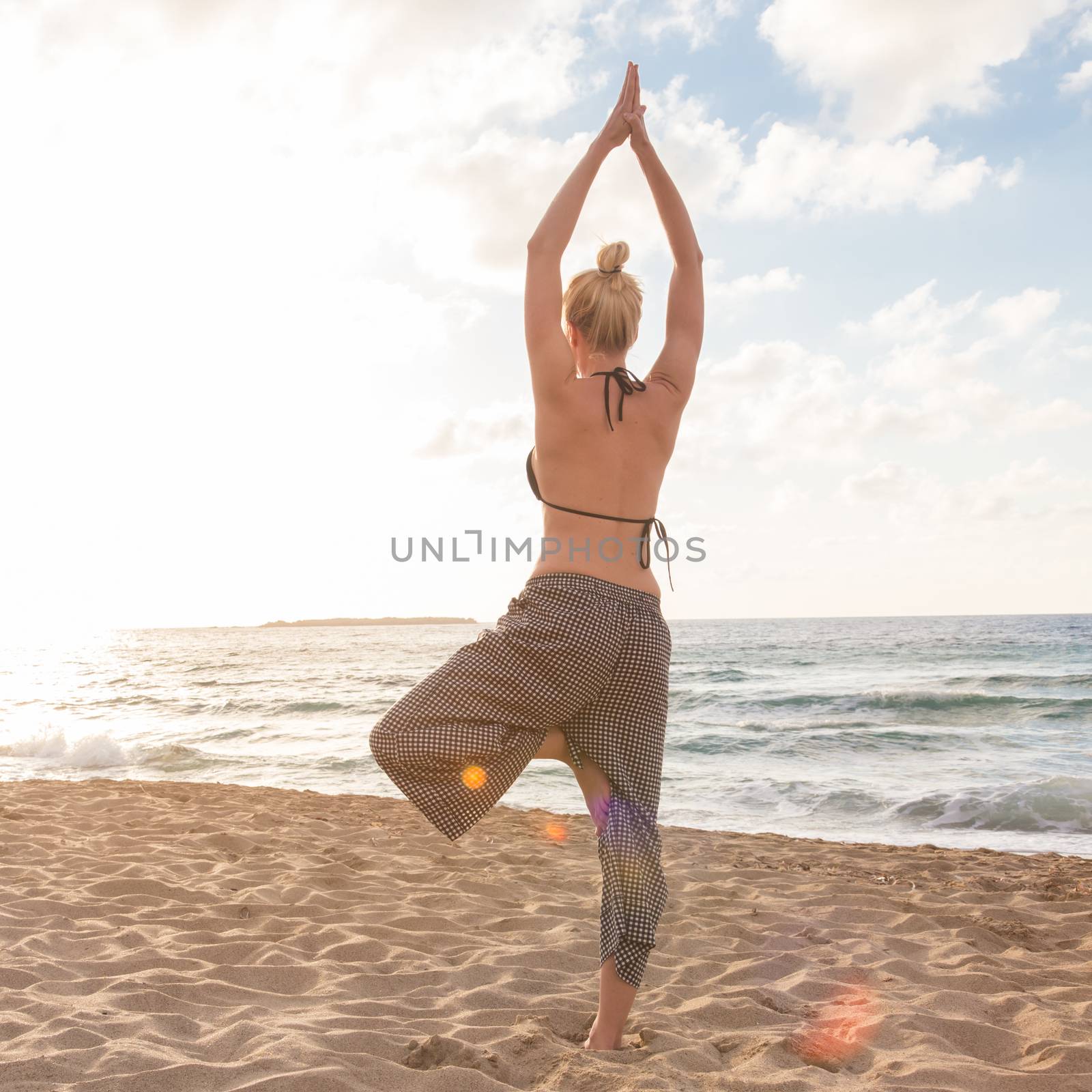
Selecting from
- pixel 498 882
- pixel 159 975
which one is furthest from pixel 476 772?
pixel 498 882

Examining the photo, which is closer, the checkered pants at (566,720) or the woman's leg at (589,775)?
the checkered pants at (566,720)

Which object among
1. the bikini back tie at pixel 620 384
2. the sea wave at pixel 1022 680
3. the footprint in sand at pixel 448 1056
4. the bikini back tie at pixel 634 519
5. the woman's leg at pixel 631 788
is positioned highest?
the bikini back tie at pixel 620 384

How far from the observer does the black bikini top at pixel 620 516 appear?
2100 millimetres

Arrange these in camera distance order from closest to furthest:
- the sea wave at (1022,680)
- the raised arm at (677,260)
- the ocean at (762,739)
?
1. the raised arm at (677,260)
2. the ocean at (762,739)
3. the sea wave at (1022,680)

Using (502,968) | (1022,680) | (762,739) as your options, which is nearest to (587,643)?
(502,968)

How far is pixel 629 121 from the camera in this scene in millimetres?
2279

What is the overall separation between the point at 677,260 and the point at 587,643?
1.10m

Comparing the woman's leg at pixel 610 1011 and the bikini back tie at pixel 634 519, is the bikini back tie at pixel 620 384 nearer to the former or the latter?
the bikini back tie at pixel 634 519

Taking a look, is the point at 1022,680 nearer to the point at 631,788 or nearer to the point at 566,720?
the point at 631,788

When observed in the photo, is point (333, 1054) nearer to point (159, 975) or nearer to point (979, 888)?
point (159, 975)

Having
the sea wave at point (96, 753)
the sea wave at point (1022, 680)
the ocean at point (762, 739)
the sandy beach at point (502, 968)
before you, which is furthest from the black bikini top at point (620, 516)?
the sea wave at point (1022, 680)

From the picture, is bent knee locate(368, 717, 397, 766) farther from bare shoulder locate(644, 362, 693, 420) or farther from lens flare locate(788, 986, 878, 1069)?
lens flare locate(788, 986, 878, 1069)

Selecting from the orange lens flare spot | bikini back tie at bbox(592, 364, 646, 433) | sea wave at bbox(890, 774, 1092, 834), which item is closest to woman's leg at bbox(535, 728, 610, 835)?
the orange lens flare spot

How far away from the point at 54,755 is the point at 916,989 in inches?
453
